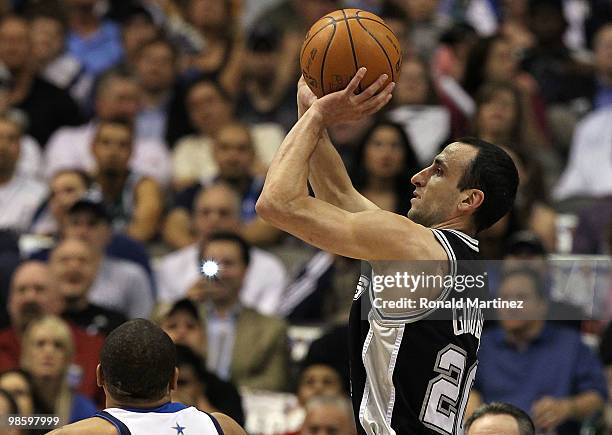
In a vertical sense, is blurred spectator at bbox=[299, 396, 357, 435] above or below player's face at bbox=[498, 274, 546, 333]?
below

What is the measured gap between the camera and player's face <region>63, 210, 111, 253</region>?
1078 cm

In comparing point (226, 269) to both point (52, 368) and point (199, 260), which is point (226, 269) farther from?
point (52, 368)

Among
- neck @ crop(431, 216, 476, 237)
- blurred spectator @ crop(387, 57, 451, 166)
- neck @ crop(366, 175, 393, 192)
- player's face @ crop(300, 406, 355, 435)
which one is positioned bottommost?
player's face @ crop(300, 406, 355, 435)

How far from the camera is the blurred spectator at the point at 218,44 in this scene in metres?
13.5

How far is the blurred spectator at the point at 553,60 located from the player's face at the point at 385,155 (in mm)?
2586

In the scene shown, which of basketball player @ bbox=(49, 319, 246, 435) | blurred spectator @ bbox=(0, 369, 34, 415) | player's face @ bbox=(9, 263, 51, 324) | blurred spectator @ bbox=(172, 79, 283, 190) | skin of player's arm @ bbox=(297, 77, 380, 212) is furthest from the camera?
blurred spectator @ bbox=(172, 79, 283, 190)

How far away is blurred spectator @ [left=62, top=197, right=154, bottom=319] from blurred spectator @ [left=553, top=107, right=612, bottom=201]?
3.59 meters

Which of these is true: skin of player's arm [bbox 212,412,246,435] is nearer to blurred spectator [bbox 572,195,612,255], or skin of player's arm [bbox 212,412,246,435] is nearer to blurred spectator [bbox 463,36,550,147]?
blurred spectator [bbox 572,195,612,255]

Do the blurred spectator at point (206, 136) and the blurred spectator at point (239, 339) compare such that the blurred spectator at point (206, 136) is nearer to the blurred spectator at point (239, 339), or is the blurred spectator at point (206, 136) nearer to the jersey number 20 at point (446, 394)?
the blurred spectator at point (239, 339)

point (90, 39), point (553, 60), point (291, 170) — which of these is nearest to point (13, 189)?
point (90, 39)

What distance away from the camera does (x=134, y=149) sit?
1253 cm

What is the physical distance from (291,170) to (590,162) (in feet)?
20.9

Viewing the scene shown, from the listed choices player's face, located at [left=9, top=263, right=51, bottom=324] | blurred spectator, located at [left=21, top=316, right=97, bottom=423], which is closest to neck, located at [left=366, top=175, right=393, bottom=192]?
player's face, located at [left=9, top=263, right=51, bottom=324]

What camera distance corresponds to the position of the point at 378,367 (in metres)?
5.99
